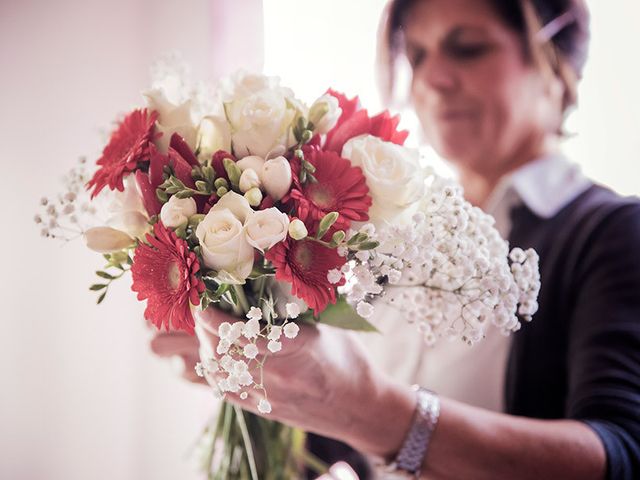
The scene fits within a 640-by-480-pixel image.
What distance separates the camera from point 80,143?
1289mm

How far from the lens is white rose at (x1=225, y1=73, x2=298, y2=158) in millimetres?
604

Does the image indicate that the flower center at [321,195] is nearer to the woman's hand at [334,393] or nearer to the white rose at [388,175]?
the white rose at [388,175]

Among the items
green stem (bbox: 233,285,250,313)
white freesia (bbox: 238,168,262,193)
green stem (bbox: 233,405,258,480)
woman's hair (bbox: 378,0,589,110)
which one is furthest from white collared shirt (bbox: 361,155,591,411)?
white freesia (bbox: 238,168,262,193)

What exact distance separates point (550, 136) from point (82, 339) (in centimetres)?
110

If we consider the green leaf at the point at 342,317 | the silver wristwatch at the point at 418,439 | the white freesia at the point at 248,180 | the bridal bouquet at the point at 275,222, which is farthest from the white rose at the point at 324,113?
the silver wristwatch at the point at 418,439

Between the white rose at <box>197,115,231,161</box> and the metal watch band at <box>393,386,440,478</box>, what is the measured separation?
0.43 meters

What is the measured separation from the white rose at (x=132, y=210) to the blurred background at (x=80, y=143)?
2.19ft

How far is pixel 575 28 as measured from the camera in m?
0.96

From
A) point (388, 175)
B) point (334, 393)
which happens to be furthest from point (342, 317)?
point (388, 175)

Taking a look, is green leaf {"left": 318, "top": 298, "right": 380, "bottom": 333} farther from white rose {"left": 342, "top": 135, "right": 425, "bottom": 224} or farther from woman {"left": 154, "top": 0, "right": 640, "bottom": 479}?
white rose {"left": 342, "top": 135, "right": 425, "bottom": 224}

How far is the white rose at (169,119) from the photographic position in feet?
2.12

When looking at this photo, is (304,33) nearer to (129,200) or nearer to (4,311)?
(129,200)

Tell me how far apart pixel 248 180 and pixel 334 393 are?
12.4 inches

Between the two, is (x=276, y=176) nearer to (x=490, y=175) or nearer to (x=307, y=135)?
(x=307, y=135)
